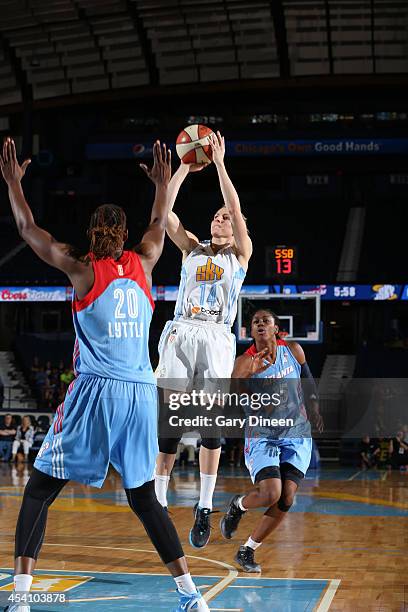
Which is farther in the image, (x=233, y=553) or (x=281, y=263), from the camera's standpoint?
(x=281, y=263)

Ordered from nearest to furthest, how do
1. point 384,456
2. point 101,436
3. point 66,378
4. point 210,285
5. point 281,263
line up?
point 101,436 < point 210,285 < point 281,263 < point 384,456 < point 66,378

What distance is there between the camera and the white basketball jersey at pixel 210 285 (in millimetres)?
7316

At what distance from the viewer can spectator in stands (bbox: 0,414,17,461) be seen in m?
21.6

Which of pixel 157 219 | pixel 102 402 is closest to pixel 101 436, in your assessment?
pixel 102 402

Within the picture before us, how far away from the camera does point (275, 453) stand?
24.5ft

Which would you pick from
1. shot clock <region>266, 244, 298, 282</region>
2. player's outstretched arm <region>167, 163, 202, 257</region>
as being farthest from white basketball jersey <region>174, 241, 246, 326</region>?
shot clock <region>266, 244, 298, 282</region>

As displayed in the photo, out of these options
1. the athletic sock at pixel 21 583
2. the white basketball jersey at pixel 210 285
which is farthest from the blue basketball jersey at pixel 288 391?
the athletic sock at pixel 21 583

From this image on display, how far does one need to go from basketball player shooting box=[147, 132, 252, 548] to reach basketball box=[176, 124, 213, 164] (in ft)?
0.37

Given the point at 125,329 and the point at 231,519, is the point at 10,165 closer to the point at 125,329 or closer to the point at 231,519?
the point at 125,329

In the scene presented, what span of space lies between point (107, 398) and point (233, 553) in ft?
13.3

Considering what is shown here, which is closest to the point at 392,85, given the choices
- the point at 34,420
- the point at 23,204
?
the point at 34,420

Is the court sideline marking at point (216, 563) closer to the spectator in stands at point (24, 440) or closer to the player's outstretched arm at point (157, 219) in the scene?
the player's outstretched arm at point (157, 219)

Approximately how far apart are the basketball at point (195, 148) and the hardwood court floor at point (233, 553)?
10.8 ft

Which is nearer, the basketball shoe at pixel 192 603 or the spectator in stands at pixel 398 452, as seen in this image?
the basketball shoe at pixel 192 603
